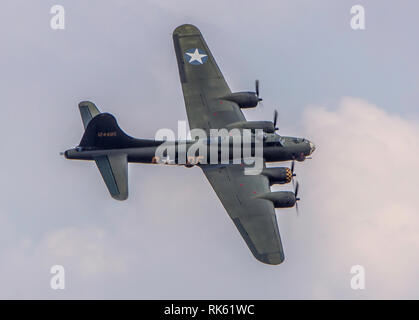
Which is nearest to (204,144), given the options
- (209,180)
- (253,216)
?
(209,180)

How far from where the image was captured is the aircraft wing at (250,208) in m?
62.1

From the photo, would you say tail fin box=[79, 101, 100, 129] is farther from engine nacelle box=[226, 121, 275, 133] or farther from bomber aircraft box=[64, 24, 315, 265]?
engine nacelle box=[226, 121, 275, 133]

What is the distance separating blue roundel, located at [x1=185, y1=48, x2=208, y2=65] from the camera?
240ft

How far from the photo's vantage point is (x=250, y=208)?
64.8 meters

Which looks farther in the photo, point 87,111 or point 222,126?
point 222,126

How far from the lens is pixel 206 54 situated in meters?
73.6

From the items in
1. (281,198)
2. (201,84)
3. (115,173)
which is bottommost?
(281,198)

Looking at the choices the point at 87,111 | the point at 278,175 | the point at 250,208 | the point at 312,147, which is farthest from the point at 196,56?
the point at 250,208

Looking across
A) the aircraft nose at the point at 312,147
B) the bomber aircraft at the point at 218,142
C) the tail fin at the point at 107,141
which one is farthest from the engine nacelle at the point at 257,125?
the tail fin at the point at 107,141

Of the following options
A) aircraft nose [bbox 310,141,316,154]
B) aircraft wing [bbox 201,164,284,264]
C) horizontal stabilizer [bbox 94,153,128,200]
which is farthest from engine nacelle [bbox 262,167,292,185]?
horizontal stabilizer [bbox 94,153,128,200]

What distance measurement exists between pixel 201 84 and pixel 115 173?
11229 millimetres

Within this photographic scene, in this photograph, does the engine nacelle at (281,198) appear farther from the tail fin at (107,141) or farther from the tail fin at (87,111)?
the tail fin at (87,111)

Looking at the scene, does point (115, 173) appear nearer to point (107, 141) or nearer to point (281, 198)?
point (107, 141)

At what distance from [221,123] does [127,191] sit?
1021cm
